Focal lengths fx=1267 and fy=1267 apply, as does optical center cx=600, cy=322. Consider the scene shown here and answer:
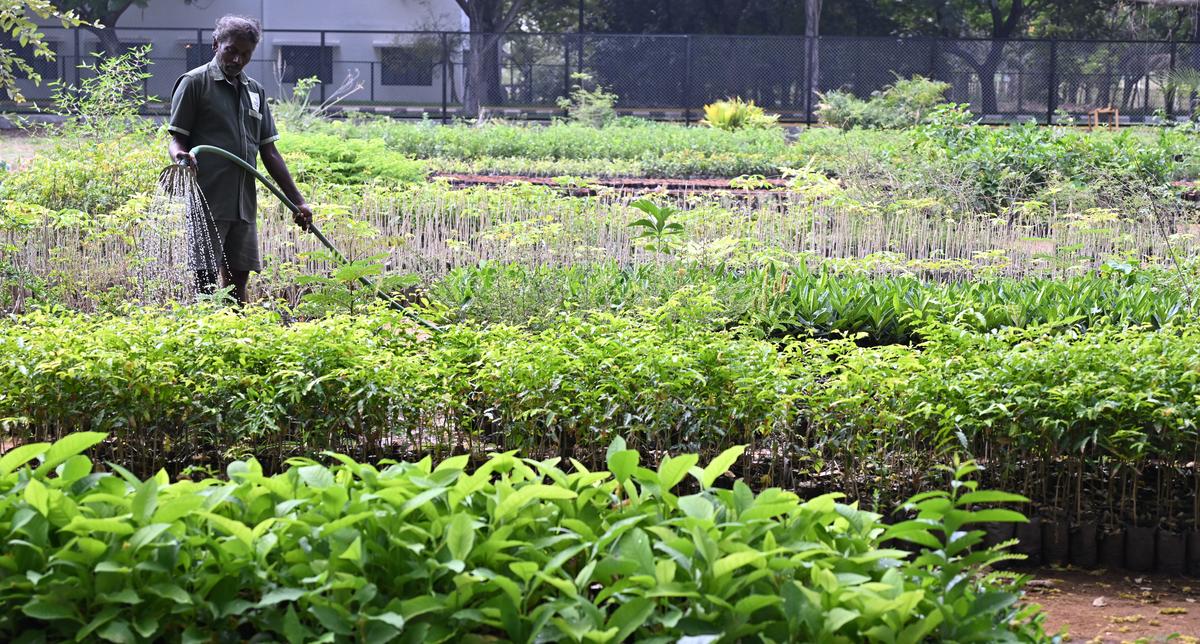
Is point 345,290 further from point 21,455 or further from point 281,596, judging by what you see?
point 281,596

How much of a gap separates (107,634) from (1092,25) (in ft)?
126

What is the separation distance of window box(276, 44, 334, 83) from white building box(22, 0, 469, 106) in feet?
0.08

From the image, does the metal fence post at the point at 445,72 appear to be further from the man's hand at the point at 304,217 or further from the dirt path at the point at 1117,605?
the dirt path at the point at 1117,605

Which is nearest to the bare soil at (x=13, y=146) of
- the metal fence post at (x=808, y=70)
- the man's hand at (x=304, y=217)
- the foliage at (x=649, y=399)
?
the man's hand at (x=304, y=217)

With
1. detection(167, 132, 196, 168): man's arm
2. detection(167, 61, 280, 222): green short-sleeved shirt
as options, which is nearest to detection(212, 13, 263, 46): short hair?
detection(167, 61, 280, 222): green short-sleeved shirt

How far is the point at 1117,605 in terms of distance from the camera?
3.62 m

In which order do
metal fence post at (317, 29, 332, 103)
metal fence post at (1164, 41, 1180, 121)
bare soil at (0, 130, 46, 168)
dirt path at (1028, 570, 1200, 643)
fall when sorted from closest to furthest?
dirt path at (1028, 570, 1200, 643) → bare soil at (0, 130, 46, 168) → metal fence post at (1164, 41, 1180, 121) → metal fence post at (317, 29, 332, 103)

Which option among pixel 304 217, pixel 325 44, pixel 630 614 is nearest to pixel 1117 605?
pixel 630 614

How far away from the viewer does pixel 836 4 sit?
3659 centimetres

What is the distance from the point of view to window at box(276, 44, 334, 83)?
99.8ft

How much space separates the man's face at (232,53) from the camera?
5.86m

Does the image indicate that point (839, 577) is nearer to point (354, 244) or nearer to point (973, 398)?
point (973, 398)

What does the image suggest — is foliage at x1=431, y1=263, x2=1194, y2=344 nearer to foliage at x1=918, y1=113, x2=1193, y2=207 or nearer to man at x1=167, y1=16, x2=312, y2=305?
man at x1=167, y1=16, x2=312, y2=305


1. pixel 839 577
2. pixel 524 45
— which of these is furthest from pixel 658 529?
pixel 524 45
